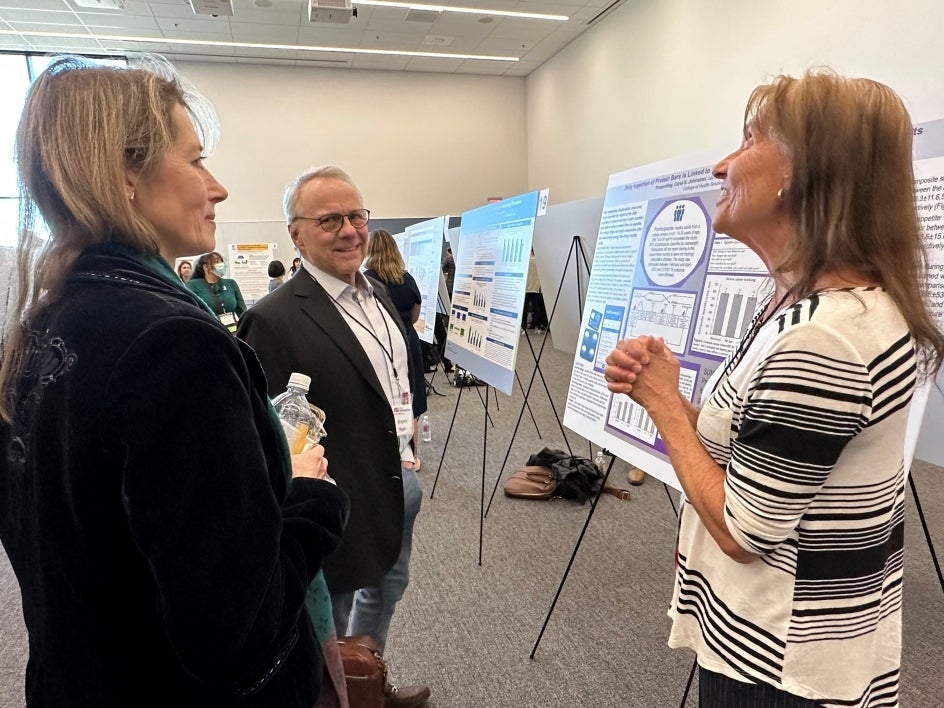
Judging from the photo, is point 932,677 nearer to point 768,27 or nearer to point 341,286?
point 341,286

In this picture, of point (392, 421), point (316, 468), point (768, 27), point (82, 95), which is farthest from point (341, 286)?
point (768, 27)

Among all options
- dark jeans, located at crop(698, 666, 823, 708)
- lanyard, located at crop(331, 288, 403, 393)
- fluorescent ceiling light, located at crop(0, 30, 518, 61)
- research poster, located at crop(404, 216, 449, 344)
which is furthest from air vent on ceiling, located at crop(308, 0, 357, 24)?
dark jeans, located at crop(698, 666, 823, 708)

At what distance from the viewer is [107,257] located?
0.65 m

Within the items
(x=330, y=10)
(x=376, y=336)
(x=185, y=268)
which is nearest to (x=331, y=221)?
(x=376, y=336)

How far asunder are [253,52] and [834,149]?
9.60m

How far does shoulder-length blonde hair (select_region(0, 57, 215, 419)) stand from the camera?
2.15ft

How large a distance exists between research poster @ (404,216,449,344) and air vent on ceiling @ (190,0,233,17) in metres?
4.22

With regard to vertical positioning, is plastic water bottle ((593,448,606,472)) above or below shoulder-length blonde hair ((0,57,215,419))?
below

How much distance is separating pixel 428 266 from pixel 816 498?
3595 mm

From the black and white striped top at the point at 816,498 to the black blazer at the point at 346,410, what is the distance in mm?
861

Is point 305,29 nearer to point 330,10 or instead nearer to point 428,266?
point 330,10

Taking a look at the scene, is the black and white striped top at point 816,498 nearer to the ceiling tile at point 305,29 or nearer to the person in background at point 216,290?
the person in background at point 216,290

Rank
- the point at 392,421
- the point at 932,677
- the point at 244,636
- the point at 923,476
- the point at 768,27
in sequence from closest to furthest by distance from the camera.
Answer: the point at 244,636 < the point at 392,421 < the point at 932,677 < the point at 923,476 < the point at 768,27

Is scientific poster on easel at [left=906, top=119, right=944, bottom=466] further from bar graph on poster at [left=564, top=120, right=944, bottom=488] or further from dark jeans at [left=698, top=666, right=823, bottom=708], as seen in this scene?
dark jeans at [left=698, top=666, right=823, bottom=708]
